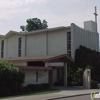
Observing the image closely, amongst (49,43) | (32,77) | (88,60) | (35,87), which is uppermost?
(49,43)

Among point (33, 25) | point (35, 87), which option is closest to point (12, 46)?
point (33, 25)

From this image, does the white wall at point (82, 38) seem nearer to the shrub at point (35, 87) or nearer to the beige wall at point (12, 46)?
the beige wall at point (12, 46)

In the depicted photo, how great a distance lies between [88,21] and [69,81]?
13780 mm

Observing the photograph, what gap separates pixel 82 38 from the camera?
36.9 meters

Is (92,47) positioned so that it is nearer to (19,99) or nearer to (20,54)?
(20,54)

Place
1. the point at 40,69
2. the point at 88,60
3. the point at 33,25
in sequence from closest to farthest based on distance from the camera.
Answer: the point at 40,69 < the point at 88,60 < the point at 33,25

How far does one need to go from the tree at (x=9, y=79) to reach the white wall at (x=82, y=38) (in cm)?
1531

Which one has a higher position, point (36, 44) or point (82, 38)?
point (82, 38)

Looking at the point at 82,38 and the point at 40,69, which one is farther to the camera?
the point at 82,38

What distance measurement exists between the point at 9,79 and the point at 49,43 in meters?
18.8

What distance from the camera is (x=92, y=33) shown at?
130 feet

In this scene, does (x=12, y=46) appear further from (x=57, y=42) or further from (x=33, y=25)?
(x=33, y=25)

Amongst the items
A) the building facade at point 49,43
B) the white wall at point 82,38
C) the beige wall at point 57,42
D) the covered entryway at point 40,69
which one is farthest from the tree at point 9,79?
the beige wall at point 57,42

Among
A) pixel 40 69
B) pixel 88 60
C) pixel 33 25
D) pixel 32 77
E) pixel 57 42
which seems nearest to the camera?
pixel 32 77
